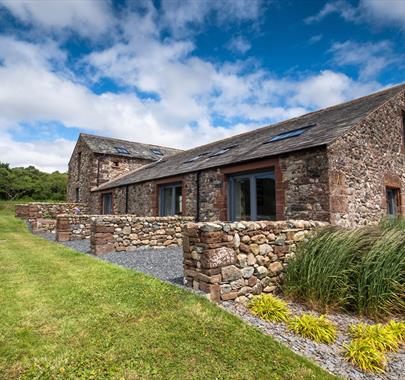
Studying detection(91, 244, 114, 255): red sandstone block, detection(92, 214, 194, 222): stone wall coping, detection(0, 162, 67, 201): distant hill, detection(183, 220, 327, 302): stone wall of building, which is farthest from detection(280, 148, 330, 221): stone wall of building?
detection(0, 162, 67, 201): distant hill

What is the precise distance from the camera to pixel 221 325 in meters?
3.23

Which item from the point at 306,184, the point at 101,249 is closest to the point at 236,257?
the point at 306,184

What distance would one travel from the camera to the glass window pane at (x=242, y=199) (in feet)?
29.2

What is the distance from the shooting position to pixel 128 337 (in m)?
2.90

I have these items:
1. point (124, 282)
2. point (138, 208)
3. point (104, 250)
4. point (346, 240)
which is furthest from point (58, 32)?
point (346, 240)

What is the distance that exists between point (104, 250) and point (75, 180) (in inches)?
730

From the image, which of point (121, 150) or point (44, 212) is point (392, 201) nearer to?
point (44, 212)

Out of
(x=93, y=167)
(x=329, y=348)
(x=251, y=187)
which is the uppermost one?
(x=93, y=167)

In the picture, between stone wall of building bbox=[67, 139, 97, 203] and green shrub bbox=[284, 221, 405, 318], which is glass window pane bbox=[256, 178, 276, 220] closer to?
green shrub bbox=[284, 221, 405, 318]

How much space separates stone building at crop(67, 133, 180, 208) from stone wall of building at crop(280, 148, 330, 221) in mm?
16893

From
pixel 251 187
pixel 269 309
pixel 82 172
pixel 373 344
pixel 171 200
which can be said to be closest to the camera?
pixel 373 344

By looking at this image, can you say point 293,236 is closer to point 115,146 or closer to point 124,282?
point 124,282

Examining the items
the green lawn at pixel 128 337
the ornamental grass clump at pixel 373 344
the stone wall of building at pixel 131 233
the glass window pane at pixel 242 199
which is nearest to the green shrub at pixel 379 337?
the ornamental grass clump at pixel 373 344

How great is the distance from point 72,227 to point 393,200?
12.7m
